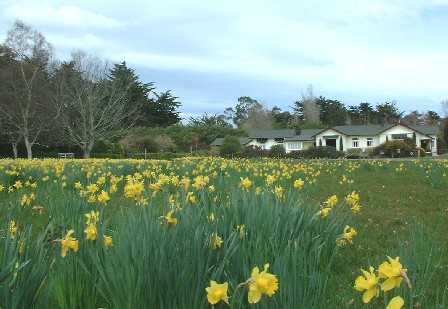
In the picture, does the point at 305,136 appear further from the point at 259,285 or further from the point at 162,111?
the point at 259,285

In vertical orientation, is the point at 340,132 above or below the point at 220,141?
above

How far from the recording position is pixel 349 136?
73.3 m

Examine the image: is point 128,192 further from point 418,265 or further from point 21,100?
point 21,100

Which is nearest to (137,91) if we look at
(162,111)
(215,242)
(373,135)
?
(162,111)

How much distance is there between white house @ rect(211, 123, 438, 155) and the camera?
68875 millimetres

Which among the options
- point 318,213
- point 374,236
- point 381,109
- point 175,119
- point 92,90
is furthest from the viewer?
point 381,109

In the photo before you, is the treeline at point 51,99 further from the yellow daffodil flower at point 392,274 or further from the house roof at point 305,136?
the yellow daffodil flower at point 392,274

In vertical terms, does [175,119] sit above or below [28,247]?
above

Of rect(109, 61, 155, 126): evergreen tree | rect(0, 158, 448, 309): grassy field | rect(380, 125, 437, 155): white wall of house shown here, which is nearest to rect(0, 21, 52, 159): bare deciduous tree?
rect(109, 61, 155, 126): evergreen tree

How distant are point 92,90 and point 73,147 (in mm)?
7020

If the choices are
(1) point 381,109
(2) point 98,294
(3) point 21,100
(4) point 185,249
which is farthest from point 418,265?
(1) point 381,109

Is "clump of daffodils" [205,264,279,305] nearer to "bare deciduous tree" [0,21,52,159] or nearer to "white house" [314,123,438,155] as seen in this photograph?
"bare deciduous tree" [0,21,52,159]

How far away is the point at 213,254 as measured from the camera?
259 cm

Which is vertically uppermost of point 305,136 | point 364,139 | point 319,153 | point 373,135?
point 305,136
